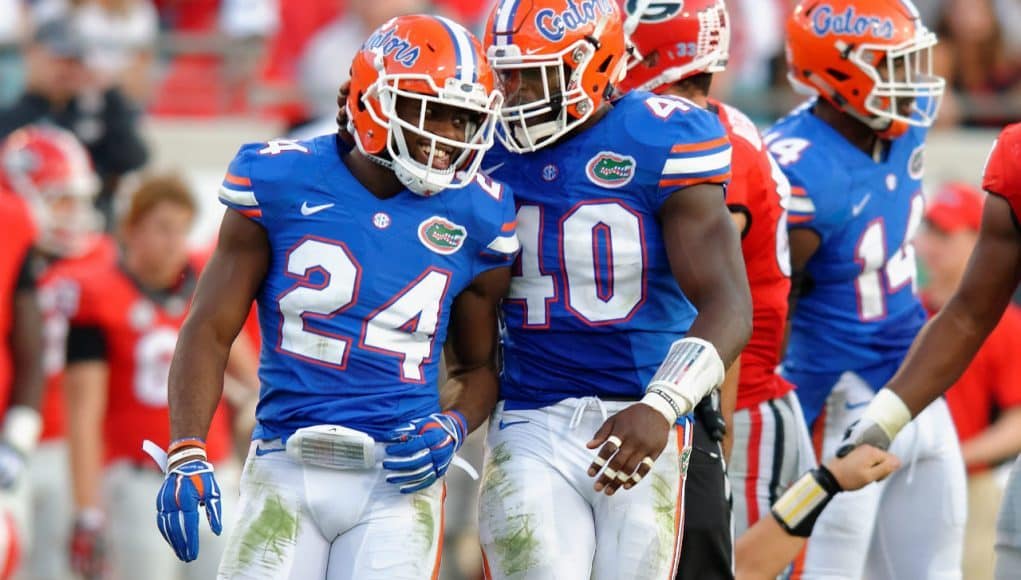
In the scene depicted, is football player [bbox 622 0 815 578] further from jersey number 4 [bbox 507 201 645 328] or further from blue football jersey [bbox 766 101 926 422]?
jersey number 4 [bbox 507 201 645 328]

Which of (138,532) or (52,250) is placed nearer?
(138,532)

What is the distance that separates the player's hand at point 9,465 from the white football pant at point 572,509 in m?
2.20

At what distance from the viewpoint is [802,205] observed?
5.55m

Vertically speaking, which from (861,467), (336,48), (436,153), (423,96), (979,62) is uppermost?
(423,96)

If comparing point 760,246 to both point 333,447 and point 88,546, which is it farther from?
point 88,546

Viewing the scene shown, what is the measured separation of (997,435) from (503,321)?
339cm

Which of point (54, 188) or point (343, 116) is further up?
point (343, 116)

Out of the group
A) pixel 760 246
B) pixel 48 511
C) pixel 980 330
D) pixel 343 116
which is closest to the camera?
pixel 343 116

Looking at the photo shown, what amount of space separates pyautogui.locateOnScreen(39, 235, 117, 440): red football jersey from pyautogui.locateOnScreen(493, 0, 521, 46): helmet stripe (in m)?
3.49

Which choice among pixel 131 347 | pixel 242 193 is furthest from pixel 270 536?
pixel 131 347

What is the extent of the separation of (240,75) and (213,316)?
20.1 ft

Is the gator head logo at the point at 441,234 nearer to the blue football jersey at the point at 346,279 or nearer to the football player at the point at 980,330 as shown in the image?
the blue football jersey at the point at 346,279

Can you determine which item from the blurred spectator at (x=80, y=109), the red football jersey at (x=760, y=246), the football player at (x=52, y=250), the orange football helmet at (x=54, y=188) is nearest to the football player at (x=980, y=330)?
the red football jersey at (x=760, y=246)

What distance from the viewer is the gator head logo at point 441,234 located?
4461mm
